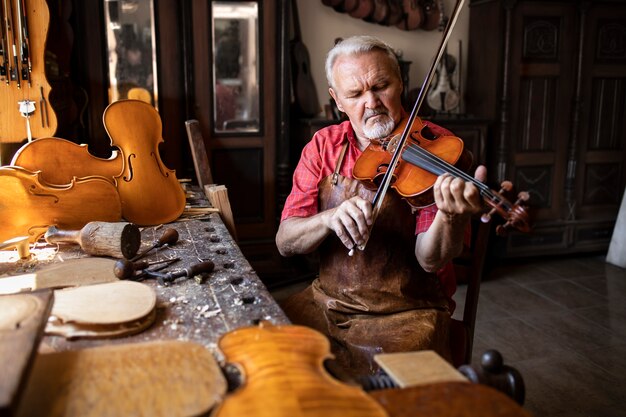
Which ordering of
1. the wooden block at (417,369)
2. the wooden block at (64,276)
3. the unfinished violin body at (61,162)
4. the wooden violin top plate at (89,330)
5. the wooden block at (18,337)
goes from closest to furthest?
the wooden block at (18,337)
the wooden block at (417,369)
the wooden violin top plate at (89,330)
the wooden block at (64,276)
the unfinished violin body at (61,162)

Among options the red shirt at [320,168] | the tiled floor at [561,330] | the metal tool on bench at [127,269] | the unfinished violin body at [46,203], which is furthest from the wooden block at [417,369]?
the tiled floor at [561,330]

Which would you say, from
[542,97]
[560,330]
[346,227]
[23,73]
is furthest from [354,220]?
[542,97]

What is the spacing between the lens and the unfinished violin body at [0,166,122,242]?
1870mm

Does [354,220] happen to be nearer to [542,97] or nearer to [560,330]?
[560,330]

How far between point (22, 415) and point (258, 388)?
0.36 metres

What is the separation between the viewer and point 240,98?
386 cm

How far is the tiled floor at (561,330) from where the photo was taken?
2801 mm

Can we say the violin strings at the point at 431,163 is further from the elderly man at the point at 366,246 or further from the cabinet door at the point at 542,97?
the cabinet door at the point at 542,97

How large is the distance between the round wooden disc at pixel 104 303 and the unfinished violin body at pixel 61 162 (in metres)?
0.84

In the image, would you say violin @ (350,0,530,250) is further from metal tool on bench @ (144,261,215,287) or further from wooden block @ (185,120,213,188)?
wooden block @ (185,120,213,188)

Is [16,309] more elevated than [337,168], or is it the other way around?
[337,168]

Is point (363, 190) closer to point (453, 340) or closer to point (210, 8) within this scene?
point (453, 340)

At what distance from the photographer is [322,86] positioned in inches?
174

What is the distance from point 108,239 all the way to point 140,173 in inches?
21.6
